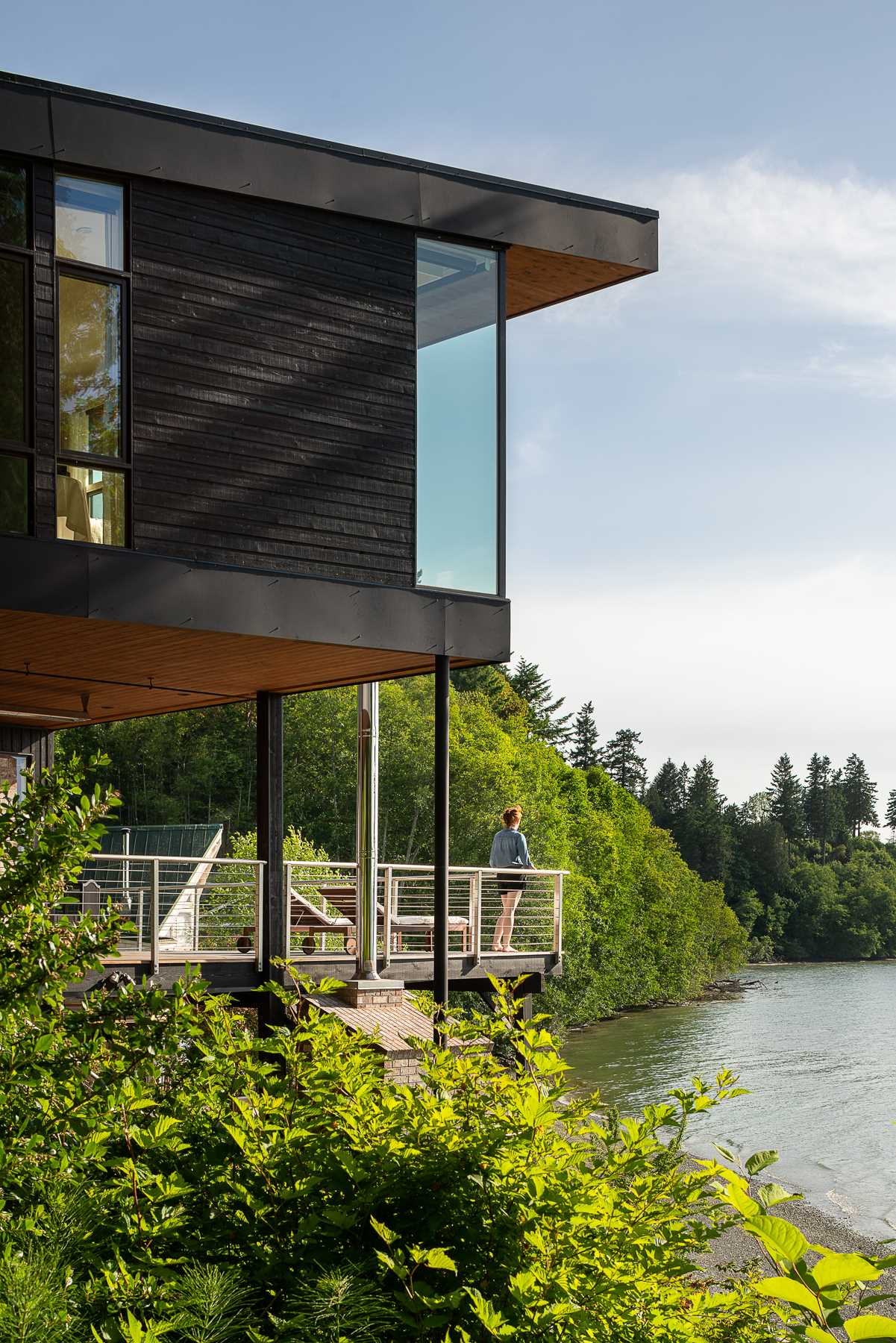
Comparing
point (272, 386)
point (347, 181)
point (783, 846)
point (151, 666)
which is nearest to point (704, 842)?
point (783, 846)

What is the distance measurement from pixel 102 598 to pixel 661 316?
37.3 metres

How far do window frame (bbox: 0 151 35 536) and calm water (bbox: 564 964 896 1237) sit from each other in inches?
428

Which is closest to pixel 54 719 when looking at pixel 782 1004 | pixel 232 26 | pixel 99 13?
pixel 232 26

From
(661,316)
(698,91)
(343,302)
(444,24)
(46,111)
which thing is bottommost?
(343,302)

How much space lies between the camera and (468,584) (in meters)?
10.2

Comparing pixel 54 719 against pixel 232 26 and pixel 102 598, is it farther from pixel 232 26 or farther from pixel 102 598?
pixel 232 26

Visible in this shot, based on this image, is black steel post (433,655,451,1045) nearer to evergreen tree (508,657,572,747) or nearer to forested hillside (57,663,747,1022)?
forested hillside (57,663,747,1022)

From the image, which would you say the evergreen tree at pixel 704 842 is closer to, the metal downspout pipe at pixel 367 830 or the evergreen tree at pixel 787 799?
the evergreen tree at pixel 787 799

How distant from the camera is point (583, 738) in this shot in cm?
8906

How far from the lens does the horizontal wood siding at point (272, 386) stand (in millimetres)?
9000

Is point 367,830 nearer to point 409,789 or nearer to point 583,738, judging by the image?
point 409,789

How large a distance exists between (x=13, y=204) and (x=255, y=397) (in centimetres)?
184

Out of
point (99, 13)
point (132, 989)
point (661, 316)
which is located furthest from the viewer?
point (661, 316)

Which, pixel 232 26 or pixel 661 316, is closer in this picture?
pixel 232 26
